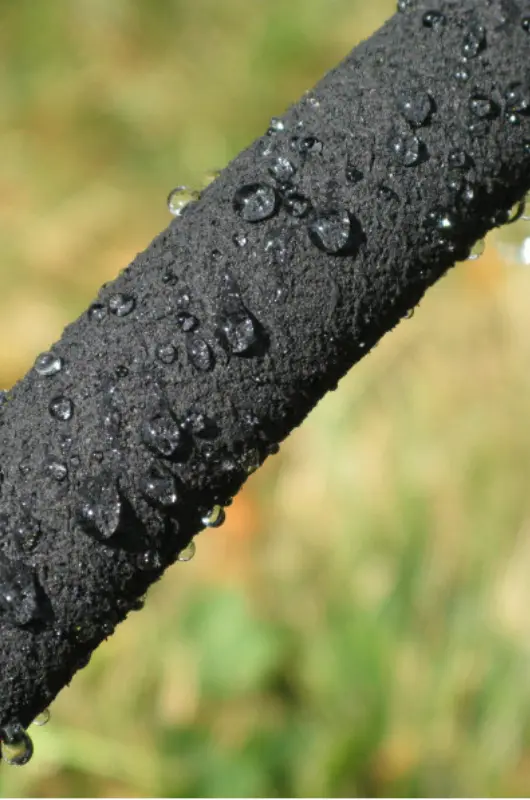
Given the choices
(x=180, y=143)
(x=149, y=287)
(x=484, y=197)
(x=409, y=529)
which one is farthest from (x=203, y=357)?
(x=180, y=143)

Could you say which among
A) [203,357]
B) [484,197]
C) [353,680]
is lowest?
[203,357]

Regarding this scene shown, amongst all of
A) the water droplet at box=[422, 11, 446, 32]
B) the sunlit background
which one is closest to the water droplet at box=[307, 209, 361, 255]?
the water droplet at box=[422, 11, 446, 32]

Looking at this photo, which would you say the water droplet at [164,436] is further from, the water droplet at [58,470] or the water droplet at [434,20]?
the water droplet at [434,20]

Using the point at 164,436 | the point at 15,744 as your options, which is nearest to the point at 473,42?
the point at 164,436

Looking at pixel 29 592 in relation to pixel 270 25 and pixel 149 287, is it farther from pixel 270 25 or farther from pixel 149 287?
pixel 270 25

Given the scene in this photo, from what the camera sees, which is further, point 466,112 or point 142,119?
point 142,119

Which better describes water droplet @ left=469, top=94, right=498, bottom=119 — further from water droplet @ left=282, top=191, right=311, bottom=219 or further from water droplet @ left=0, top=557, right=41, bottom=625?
water droplet @ left=0, top=557, right=41, bottom=625

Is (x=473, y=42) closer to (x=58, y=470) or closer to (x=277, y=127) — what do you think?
(x=277, y=127)
